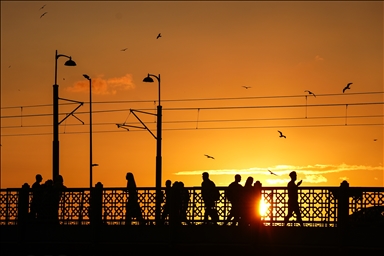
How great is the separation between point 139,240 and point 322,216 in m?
5.10

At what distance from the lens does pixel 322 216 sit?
27.6 m

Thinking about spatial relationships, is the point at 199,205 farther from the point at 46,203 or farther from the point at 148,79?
the point at 148,79

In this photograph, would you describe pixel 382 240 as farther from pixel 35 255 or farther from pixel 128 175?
pixel 35 255

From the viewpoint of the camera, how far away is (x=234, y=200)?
28.4 m

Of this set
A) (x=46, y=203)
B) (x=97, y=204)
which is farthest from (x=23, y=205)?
(x=97, y=204)

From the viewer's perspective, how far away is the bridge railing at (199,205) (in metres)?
27.5

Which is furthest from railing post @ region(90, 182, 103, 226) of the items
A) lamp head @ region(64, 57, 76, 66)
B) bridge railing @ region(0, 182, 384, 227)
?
lamp head @ region(64, 57, 76, 66)

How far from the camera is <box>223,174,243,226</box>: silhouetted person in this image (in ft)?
92.6

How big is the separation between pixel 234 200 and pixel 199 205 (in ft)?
3.17

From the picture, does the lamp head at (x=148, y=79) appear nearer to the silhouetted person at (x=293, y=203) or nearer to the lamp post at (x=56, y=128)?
the lamp post at (x=56, y=128)

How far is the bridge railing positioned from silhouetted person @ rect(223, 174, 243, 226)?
0.40ft

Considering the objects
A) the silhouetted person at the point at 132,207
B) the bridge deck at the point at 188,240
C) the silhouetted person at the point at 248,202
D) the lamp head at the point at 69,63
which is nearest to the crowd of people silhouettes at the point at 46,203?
the bridge deck at the point at 188,240

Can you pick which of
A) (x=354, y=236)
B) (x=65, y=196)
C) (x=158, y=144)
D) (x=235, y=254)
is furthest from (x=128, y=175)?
(x=158, y=144)

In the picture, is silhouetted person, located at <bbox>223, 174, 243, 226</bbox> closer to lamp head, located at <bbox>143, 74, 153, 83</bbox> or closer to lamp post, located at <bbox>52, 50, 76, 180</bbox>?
lamp post, located at <bbox>52, 50, 76, 180</bbox>
